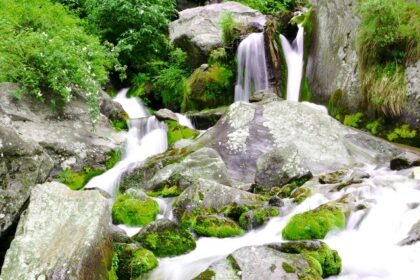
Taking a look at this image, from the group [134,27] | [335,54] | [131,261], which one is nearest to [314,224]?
[131,261]

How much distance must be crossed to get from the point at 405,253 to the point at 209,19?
527 inches

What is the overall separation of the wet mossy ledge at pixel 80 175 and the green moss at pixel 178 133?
1.79 metres

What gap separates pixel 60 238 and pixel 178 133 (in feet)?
23.5

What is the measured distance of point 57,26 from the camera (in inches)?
528

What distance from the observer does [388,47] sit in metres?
10.2

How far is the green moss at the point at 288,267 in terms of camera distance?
443 cm

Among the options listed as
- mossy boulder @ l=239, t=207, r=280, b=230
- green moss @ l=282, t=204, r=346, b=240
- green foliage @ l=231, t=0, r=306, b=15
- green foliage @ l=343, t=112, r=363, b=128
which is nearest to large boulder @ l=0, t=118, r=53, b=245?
mossy boulder @ l=239, t=207, r=280, b=230

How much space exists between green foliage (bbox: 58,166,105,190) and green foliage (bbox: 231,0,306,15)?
42.4 feet

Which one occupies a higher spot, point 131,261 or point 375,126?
point 131,261

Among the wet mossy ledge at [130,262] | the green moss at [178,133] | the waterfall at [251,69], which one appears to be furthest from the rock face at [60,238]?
the waterfall at [251,69]

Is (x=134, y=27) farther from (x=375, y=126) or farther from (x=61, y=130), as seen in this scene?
(x=375, y=126)

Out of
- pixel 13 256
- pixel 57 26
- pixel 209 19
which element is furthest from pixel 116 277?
pixel 209 19

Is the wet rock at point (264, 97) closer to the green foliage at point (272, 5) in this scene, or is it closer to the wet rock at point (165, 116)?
the wet rock at point (165, 116)

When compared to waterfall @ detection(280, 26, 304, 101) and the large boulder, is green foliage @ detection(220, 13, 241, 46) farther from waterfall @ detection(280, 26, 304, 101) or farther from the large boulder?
the large boulder
